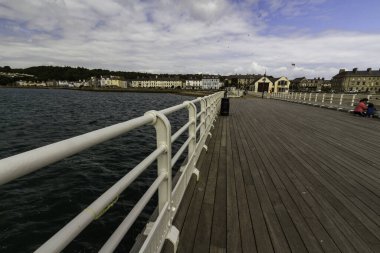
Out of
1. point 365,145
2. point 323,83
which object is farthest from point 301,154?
point 323,83

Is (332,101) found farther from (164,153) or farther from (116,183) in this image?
(116,183)

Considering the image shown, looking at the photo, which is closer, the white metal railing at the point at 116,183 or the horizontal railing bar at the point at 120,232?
the white metal railing at the point at 116,183

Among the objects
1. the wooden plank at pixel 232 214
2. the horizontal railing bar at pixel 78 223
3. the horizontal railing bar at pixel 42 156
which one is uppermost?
the horizontal railing bar at pixel 42 156

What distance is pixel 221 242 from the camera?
8.27 ft

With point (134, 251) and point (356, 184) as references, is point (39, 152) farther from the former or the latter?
point (356, 184)

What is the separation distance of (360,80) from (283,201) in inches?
5372

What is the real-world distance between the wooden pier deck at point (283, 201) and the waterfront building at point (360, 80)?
420ft

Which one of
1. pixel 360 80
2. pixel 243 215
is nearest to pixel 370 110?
pixel 243 215

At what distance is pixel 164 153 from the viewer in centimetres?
220

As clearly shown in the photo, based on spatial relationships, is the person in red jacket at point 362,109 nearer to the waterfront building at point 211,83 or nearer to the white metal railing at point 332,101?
the white metal railing at point 332,101

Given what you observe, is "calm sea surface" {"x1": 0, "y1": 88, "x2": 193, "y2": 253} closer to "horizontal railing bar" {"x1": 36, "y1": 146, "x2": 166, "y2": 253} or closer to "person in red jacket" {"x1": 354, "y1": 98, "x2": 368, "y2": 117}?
"horizontal railing bar" {"x1": 36, "y1": 146, "x2": 166, "y2": 253}

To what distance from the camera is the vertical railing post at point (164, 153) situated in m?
2.14

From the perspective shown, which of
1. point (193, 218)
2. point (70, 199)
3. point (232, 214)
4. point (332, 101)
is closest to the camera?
point (193, 218)

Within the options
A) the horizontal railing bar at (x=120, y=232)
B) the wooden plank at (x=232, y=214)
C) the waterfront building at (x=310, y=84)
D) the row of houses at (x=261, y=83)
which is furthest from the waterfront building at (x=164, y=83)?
the horizontal railing bar at (x=120, y=232)
